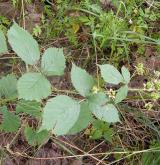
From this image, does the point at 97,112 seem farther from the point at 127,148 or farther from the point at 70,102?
the point at 127,148

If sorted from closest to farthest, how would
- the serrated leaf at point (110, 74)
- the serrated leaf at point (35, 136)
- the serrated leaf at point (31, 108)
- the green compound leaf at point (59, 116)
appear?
the green compound leaf at point (59, 116)
the serrated leaf at point (110, 74)
the serrated leaf at point (31, 108)
the serrated leaf at point (35, 136)

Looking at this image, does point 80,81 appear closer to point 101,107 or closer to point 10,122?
point 101,107

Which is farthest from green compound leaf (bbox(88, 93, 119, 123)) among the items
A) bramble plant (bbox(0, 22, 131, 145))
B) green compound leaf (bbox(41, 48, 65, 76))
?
green compound leaf (bbox(41, 48, 65, 76))

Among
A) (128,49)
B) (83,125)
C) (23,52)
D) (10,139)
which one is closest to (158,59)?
(128,49)

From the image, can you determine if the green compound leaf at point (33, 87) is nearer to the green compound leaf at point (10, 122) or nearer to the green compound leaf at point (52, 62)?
the green compound leaf at point (52, 62)

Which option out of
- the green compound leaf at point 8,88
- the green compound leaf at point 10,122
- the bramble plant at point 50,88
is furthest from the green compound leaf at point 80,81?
the green compound leaf at point 10,122

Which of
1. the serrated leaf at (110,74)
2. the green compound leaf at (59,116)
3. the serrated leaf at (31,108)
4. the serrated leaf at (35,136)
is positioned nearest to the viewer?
the green compound leaf at (59,116)
